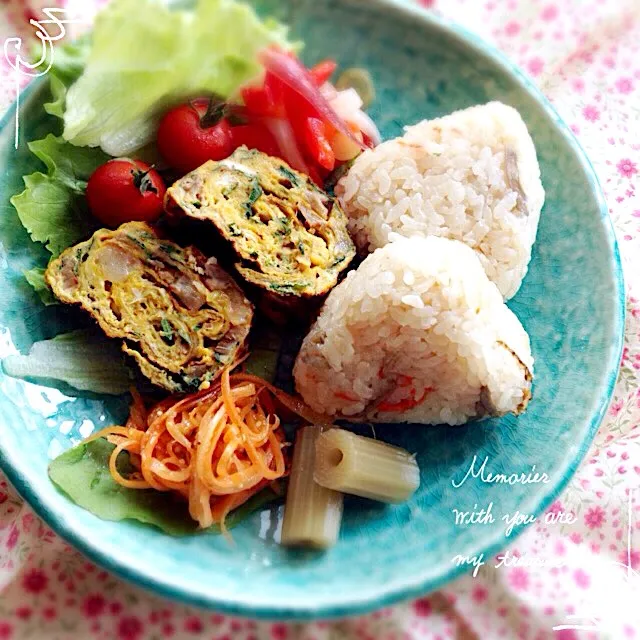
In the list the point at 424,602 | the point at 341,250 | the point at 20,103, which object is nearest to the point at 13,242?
the point at 20,103

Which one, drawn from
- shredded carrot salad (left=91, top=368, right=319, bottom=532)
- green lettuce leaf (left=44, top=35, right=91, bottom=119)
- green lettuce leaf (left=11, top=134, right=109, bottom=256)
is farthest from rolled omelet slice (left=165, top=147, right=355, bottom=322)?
green lettuce leaf (left=44, top=35, right=91, bottom=119)

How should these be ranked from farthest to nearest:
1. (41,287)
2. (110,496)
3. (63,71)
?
(63,71) → (41,287) → (110,496)

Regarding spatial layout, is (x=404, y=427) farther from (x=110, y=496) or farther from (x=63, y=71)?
(x=63, y=71)

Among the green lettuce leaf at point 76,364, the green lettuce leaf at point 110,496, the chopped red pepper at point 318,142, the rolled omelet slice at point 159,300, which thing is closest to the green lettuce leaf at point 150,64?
the chopped red pepper at point 318,142

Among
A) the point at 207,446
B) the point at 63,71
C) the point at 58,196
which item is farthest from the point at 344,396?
the point at 63,71

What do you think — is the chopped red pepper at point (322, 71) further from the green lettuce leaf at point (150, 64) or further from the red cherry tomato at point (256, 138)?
the red cherry tomato at point (256, 138)

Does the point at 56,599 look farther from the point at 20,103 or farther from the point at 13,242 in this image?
the point at 20,103

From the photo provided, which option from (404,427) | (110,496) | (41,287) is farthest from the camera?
(404,427)

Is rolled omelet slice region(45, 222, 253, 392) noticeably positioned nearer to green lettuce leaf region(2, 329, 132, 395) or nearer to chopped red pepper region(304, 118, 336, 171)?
green lettuce leaf region(2, 329, 132, 395)

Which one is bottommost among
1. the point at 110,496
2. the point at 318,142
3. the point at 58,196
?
the point at 110,496
